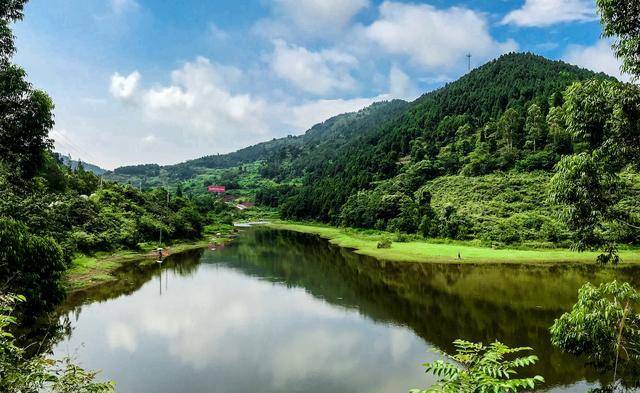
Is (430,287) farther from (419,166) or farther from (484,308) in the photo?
(419,166)

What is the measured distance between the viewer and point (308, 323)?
1374 inches

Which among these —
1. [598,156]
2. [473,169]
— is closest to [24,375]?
[598,156]

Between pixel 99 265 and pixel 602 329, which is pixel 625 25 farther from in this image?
pixel 99 265

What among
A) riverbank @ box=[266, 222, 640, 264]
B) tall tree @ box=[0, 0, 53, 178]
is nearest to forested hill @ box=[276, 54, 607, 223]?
riverbank @ box=[266, 222, 640, 264]

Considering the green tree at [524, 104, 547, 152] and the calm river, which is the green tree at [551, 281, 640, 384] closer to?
the calm river

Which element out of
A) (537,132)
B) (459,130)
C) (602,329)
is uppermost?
(459,130)

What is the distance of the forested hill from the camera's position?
344ft

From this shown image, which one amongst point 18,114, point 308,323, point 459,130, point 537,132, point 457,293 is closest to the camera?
point 18,114

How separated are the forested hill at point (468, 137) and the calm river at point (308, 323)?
60479mm

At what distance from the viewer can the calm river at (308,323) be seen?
2417cm

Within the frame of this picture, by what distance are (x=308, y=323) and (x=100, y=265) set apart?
1426 inches

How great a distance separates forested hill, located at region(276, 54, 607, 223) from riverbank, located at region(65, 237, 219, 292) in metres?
69.5

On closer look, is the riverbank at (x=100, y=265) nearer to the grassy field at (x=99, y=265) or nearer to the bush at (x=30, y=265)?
the grassy field at (x=99, y=265)

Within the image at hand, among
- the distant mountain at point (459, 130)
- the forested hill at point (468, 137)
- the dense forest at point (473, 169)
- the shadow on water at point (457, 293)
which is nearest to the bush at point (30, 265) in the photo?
the shadow on water at point (457, 293)
